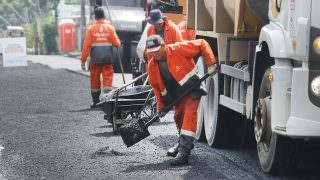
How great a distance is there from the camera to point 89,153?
9961mm

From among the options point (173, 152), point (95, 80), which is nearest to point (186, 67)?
point (173, 152)

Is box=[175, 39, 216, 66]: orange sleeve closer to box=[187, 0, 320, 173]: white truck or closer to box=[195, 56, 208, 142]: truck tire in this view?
box=[187, 0, 320, 173]: white truck

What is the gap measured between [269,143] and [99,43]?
7800mm

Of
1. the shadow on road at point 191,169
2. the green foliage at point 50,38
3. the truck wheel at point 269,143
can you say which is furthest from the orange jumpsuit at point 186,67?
the green foliage at point 50,38

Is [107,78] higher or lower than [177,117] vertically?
lower

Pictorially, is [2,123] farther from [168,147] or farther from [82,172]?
[82,172]

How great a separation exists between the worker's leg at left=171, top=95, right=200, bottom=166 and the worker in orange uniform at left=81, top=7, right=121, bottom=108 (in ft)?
20.2

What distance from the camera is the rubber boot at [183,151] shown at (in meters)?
8.91

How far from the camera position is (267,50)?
7.92 m

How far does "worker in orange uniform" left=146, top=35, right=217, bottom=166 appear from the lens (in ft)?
29.6

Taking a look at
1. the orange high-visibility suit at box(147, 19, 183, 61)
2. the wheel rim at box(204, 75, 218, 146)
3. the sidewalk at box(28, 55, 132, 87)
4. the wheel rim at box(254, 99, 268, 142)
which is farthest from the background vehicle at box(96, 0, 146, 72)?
the wheel rim at box(254, 99, 268, 142)

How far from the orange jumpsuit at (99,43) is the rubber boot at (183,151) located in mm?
6228

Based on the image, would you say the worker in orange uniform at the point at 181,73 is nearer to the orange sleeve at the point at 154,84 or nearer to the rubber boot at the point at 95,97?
the orange sleeve at the point at 154,84

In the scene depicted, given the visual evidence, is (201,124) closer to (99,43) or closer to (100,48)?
→ (100,48)
